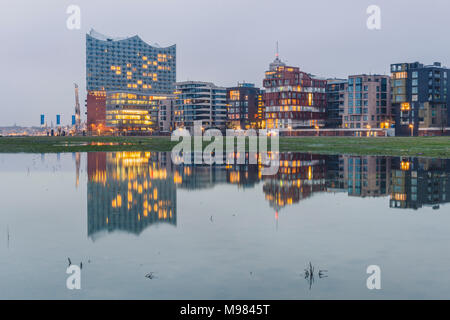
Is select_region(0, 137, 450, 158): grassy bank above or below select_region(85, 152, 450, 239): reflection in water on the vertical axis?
above

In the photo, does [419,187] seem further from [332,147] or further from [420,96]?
[420,96]

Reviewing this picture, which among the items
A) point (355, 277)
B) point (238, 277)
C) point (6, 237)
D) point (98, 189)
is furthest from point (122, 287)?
point (98, 189)

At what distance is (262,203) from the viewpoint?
2316 cm

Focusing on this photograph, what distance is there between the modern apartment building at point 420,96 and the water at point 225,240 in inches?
6921

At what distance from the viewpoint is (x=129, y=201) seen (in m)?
23.5

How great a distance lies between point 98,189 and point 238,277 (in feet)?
60.7

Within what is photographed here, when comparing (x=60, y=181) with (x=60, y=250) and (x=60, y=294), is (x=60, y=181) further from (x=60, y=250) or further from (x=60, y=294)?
(x=60, y=294)

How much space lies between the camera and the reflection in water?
20.1m

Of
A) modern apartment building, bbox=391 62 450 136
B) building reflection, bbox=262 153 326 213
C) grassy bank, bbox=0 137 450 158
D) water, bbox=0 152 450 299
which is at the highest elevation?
modern apartment building, bbox=391 62 450 136

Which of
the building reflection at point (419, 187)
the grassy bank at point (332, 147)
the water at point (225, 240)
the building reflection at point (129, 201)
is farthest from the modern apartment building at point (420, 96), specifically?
the building reflection at point (129, 201)

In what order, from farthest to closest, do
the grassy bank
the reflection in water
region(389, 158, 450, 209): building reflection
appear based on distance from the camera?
the grassy bank
region(389, 158, 450, 209): building reflection
the reflection in water

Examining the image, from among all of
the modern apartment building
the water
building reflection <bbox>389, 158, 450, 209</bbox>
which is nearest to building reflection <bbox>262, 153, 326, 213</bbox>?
the water

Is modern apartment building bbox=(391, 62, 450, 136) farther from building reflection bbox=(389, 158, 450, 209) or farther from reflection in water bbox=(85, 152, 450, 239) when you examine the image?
building reflection bbox=(389, 158, 450, 209)

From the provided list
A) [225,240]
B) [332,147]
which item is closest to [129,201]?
[225,240]
